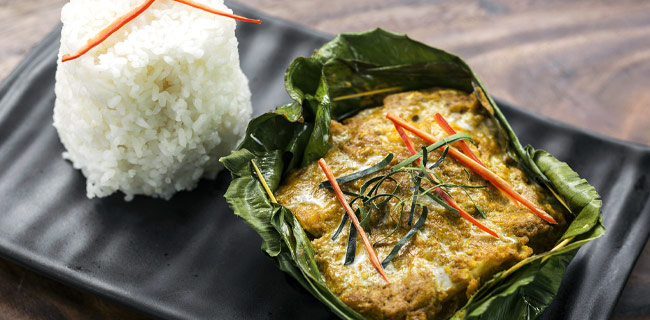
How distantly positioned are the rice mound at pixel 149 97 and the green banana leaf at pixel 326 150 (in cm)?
36

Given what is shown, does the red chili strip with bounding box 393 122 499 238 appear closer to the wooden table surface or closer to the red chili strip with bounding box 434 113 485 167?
the red chili strip with bounding box 434 113 485 167

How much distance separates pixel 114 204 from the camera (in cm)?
315

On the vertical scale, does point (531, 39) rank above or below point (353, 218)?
below

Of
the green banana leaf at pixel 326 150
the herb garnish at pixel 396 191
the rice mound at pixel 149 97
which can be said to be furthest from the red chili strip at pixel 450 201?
the rice mound at pixel 149 97

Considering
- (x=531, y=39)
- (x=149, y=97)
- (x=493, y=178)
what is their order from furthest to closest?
(x=531, y=39)
(x=149, y=97)
(x=493, y=178)

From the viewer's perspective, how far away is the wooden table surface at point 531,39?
12.3 ft

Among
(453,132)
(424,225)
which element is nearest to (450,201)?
(424,225)

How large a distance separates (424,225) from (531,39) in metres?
2.05

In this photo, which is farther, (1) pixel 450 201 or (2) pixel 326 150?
(2) pixel 326 150

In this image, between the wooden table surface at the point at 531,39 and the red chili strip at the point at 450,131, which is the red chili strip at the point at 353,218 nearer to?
the red chili strip at the point at 450,131

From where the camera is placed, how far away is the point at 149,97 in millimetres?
2877

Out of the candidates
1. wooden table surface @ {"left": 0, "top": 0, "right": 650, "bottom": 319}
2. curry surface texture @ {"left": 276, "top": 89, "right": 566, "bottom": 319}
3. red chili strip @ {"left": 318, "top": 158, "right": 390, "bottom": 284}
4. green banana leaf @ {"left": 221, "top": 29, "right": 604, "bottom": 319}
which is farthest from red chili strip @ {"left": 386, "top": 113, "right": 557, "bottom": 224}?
wooden table surface @ {"left": 0, "top": 0, "right": 650, "bottom": 319}

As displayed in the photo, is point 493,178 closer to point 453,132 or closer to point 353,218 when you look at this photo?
point 453,132

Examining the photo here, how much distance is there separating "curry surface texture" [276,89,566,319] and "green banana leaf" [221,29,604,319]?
0.05m
